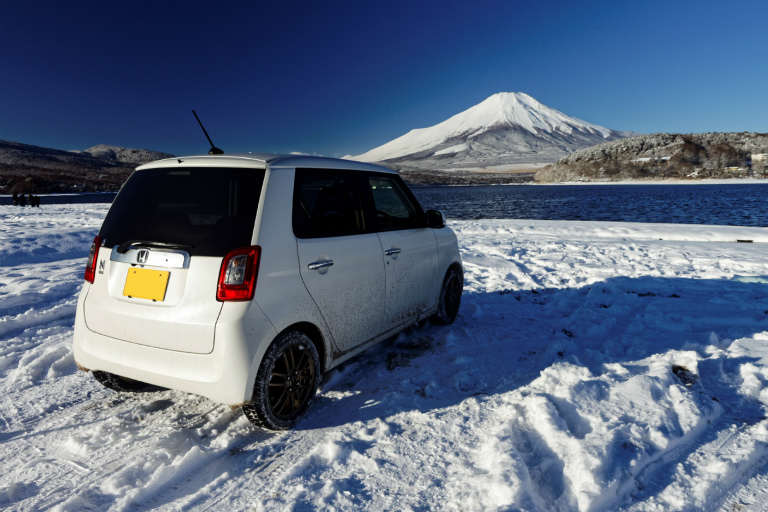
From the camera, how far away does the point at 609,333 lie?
4707 mm

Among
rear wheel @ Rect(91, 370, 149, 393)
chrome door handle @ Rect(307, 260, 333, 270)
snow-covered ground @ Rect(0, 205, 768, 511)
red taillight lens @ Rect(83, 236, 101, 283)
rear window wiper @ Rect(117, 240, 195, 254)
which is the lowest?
snow-covered ground @ Rect(0, 205, 768, 511)

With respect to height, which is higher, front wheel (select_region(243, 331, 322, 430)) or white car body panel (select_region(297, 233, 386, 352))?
white car body panel (select_region(297, 233, 386, 352))

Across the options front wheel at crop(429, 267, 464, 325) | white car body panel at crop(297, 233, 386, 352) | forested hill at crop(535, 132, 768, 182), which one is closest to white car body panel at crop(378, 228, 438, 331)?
white car body panel at crop(297, 233, 386, 352)

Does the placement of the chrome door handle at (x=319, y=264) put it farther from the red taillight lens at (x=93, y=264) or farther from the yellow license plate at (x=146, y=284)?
the red taillight lens at (x=93, y=264)

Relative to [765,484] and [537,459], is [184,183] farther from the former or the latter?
[765,484]

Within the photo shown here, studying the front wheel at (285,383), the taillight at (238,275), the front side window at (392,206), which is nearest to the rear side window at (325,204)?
the front side window at (392,206)

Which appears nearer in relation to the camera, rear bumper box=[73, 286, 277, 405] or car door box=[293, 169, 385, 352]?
rear bumper box=[73, 286, 277, 405]

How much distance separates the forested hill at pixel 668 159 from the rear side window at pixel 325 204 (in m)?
151

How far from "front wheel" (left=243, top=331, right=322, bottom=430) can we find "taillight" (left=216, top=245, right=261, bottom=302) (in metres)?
0.40

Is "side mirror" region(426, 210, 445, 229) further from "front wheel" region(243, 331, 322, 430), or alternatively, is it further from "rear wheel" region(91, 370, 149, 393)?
"rear wheel" region(91, 370, 149, 393)

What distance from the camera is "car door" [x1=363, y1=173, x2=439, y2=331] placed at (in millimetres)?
3740

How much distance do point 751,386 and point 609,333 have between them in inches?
56.5

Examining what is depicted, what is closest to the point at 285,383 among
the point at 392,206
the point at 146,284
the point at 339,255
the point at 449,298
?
the point at 339,255

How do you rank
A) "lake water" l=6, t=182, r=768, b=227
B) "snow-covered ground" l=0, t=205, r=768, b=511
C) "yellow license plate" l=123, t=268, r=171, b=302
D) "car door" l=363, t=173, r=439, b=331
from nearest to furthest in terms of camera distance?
"snow-covered ground" l=0, t=205, r=768, b=511
"yellow license plate" l=123, t=268, r=171, b=302
"car door" l=363, t=173, r=439, b=331
"lake water" l=6, t=182, r=768, b=227
